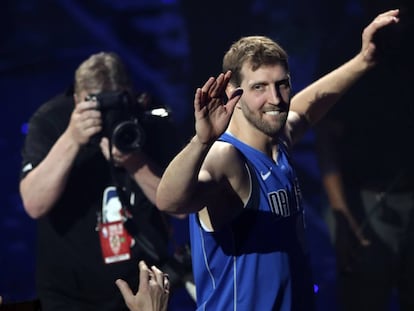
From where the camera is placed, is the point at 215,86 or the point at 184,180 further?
the point at 184,180

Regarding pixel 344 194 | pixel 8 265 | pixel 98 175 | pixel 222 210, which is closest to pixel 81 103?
pixel 98 175

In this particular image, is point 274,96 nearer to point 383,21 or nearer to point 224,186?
point 224,186

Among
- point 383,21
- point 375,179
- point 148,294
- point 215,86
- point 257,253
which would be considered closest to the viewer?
point 148,294

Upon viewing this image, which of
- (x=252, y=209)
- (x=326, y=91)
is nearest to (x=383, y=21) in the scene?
(x=326, y=91)

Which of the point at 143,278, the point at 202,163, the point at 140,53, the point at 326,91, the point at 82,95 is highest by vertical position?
the point at 140,53

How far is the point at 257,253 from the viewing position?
3.00 metres

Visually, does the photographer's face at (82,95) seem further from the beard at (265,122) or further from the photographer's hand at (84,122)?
the beard at (265,122)

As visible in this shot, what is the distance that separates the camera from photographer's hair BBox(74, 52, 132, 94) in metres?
3.74

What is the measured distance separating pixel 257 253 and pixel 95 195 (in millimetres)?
982

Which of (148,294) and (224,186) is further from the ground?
(224,186)

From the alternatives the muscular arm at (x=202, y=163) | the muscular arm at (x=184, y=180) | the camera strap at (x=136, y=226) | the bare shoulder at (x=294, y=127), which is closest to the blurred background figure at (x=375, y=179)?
the bare shoulder at (x=294, y=127)

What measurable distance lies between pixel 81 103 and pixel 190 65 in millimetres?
1441

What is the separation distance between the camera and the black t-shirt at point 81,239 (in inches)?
147

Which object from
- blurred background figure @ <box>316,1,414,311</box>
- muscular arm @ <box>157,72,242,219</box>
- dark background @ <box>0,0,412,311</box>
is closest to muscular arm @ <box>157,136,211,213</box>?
muscular arm @ <box>157,72,242,219</box>
